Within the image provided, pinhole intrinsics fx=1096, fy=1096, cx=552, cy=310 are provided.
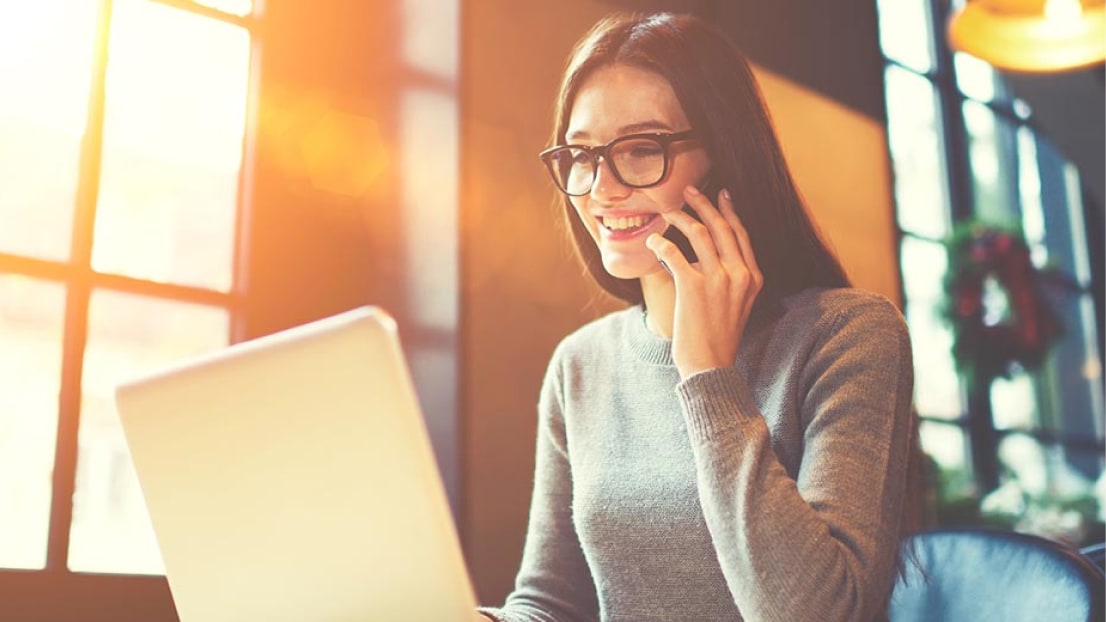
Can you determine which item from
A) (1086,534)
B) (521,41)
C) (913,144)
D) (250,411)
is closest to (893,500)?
(250,411)

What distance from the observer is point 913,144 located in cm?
512

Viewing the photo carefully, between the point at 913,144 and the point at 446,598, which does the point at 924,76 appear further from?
the point at 446,598

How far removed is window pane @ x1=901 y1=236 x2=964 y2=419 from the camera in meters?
4.64

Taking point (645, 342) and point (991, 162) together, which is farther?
point (991, 162)

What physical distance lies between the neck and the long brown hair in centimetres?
13

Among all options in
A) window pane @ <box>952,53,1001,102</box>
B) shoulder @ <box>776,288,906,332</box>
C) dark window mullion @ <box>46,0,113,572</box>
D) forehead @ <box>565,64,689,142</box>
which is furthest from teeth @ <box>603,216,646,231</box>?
window pane @ <box>952,53,1001,102</box>

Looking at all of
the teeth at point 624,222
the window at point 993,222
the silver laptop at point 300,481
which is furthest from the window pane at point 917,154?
the silver laptop at point 300,481

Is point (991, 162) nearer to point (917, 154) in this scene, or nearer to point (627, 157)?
point (917, 154)

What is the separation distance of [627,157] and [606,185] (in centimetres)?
5

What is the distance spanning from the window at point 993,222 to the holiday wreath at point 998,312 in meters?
0.08

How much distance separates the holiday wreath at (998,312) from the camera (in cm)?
428

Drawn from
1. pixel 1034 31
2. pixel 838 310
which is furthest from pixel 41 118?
pixel 1034 31

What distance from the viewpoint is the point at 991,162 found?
226 inches

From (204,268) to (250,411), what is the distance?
1283 millimetres
